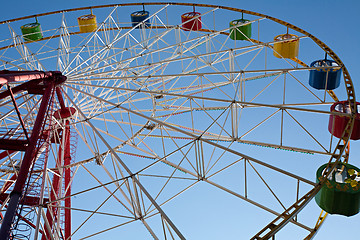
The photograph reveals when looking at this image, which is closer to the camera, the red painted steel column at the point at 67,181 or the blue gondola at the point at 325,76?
the red painted steel column at the point at 67,181

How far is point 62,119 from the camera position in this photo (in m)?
20.5

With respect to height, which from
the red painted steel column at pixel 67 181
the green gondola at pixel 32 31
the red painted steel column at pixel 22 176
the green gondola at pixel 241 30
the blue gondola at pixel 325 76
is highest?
the green gondola at pixel 241 30

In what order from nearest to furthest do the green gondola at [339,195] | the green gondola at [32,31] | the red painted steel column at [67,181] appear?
the green gondola at [339,195] < the red painted steel column at [67,181] < the green gondola at [32,31]

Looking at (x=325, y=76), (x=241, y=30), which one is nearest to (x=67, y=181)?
(x=241, y=30)

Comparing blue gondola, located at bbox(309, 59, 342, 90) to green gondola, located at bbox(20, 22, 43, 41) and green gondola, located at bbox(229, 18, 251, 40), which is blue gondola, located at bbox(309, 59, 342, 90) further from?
green gondola, located at bbox(20, 22, 43, 41)

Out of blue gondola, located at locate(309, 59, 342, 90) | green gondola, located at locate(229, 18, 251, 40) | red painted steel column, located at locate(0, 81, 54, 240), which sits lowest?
red painted steel column, located at locate(0, 81, 54, 240)

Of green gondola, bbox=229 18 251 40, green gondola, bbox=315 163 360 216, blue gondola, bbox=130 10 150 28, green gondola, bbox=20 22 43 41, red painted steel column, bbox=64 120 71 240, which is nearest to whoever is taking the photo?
green gondola, bbox=315 163 360 216

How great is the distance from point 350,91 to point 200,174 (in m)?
6.72

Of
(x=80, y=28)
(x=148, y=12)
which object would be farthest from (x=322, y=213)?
(x=80, y=28)

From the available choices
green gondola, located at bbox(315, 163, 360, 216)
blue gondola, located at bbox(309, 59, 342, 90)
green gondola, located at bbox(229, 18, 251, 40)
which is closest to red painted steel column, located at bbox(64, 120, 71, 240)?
green gondola, located at bbox(315, 163, 360, 216)

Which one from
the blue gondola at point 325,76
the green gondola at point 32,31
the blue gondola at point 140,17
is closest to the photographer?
the blue gondola at point 325,76

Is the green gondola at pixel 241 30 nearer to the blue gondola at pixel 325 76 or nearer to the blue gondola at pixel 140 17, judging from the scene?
the blue gondola at pixel 325 76

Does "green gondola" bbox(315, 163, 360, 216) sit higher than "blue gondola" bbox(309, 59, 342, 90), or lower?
lower

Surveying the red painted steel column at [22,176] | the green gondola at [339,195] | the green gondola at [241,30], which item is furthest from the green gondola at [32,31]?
the green gondola at [339,195]
